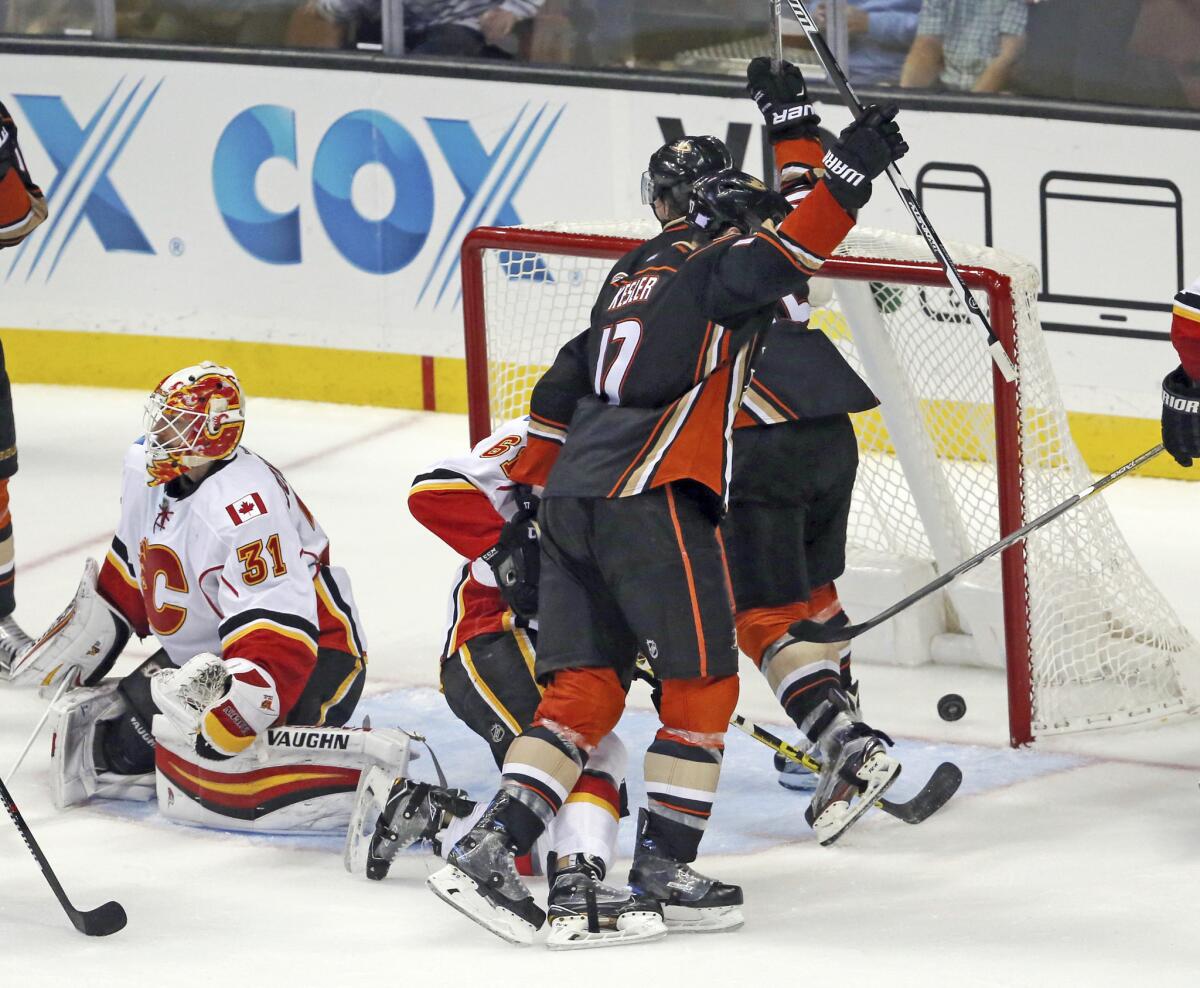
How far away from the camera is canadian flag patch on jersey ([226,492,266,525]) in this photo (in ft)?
12.2

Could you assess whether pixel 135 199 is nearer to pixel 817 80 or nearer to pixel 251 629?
pixel 817 80

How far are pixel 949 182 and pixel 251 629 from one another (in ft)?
8.90

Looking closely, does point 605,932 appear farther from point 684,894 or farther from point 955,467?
point 955,467

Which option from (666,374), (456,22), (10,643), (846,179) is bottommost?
(10,643)

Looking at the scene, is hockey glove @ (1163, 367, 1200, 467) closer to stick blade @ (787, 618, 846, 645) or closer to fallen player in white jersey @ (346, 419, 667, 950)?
stick blade @ (787, 618, 846, 645)

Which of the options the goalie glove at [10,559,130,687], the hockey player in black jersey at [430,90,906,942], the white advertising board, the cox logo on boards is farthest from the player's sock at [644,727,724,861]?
the cox logo on boards

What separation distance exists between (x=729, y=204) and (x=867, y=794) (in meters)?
0.92

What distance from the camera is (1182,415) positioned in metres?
3.56

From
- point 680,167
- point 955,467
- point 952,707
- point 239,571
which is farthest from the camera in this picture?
point 955,467

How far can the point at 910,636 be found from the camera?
4605 mm

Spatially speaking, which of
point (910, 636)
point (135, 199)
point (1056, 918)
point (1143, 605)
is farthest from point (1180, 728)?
point (135, 199)

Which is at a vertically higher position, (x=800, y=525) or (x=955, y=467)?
(x=800, y=525)

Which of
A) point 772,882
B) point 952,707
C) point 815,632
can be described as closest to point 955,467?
point 952,707

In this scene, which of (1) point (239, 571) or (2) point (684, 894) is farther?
(1) point (239, 571)
